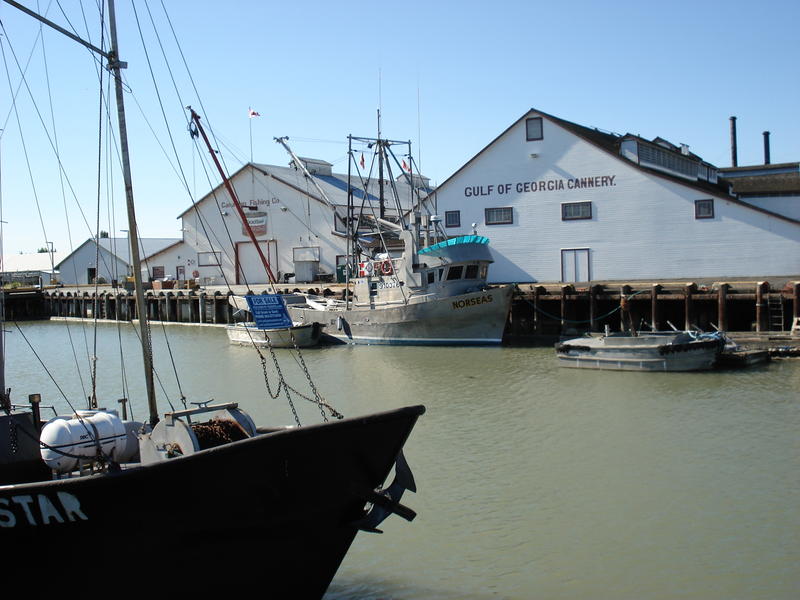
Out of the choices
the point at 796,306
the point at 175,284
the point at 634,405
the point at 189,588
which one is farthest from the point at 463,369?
the point at 175,284

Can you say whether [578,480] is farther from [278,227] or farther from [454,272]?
[278,227]

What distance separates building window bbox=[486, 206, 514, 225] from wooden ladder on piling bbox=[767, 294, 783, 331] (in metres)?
12.2

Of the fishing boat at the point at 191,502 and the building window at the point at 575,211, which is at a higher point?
the building window at the point at 575,211

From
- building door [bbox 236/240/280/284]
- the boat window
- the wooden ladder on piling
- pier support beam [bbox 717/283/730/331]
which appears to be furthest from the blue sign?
building door [bbox 236/240/280/284]

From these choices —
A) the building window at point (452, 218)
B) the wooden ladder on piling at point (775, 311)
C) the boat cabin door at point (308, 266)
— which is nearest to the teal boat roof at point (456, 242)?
the building window at point (452, 218)

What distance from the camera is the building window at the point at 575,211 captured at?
105ft

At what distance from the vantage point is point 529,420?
49.2 feet

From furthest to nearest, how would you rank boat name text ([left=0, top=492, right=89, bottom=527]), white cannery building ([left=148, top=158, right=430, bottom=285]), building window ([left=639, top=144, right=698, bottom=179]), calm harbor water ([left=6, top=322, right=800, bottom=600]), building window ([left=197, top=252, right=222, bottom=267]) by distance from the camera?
building window ([left=197, top=252, right=222, bottom=267]) → white cannery building ([left=148, top=158, right=430, bottom=285]) → building window ([left=639, top=144, right=698, bottom=179]) → calm harbor water ([left=6, top=322, right=800, bottom=600]) → boat name text ([left=0, top=492, right=89, bottom=527])

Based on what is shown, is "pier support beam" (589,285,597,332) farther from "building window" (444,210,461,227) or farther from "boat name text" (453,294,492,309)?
"building window" (444,210,461,227)

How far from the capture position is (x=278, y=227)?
45.8 metres

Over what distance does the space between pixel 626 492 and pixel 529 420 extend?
4.59 m

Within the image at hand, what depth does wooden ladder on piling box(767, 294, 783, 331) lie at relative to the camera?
79.0 ft

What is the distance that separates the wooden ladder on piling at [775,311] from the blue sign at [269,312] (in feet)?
53.6

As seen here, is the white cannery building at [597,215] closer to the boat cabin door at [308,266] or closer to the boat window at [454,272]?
the boat window at [454,272]
